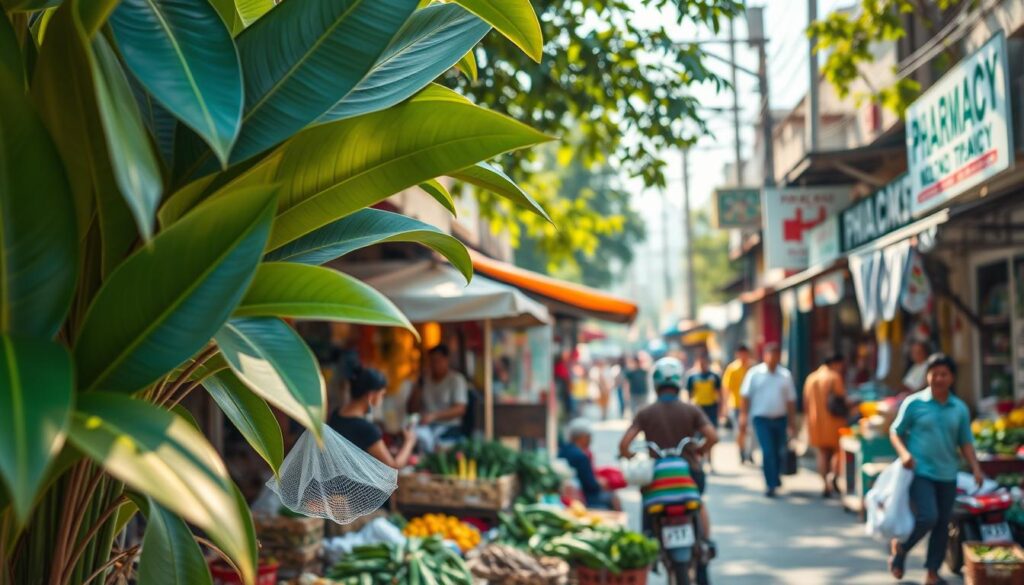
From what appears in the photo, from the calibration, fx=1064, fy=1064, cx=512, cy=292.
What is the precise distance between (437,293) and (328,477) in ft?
20.1

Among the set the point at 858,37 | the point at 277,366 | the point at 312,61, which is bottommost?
the point at 277,366

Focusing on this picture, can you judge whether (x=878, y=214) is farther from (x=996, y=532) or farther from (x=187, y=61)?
(x=187, y=61)

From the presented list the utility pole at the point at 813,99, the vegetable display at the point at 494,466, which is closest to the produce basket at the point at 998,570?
the vegetable display at the point at 494,466

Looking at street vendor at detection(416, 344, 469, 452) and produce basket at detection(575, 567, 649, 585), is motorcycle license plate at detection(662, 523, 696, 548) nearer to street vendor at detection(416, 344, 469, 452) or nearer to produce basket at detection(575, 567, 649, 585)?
produce basket at detection(575, 567, 649, 585)

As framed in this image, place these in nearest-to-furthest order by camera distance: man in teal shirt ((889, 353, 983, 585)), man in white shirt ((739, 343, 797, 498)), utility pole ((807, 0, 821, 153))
A: man in teal shirt ((889, 353, 983, 585)) → man in white shirt ((739, 343, 797, 498)) → utility pole ((807, 0, 821, 153))

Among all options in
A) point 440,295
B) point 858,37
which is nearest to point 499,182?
point 440,295

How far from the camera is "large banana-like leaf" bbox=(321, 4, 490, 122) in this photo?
83.8 inches

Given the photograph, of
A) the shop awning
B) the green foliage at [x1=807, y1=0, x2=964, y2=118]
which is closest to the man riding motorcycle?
the shop awning

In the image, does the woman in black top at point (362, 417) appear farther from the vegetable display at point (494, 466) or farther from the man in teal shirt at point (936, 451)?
the man in teal shirt at point (936, 451)

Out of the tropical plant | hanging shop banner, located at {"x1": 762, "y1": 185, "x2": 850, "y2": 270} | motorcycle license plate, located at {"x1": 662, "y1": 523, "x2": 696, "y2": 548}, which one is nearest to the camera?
the tropical plant

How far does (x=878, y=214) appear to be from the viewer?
38.8ft

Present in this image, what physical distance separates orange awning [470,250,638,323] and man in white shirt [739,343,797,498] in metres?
1.80

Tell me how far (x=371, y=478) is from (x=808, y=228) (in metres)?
13.7

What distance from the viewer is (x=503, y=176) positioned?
246 cm
